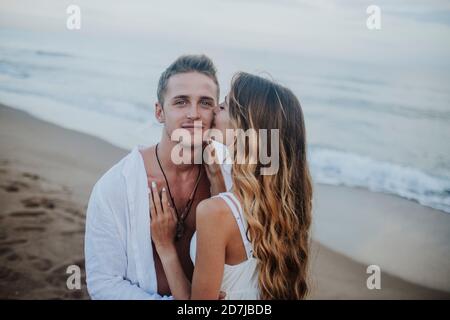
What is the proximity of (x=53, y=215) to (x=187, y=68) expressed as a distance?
3.94 ft

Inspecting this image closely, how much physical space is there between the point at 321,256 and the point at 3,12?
2303 mm

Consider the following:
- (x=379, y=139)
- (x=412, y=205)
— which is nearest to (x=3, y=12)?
(x=379, y=139)

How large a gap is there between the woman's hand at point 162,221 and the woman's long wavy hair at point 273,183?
478mm

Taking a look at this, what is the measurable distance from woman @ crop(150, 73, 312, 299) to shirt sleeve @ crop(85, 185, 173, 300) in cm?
22

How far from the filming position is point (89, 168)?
2848 millimetres

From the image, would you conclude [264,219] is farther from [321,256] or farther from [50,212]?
[50,212]

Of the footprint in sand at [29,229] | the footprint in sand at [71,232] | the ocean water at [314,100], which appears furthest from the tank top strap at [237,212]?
the footprint in sand at [29,229]

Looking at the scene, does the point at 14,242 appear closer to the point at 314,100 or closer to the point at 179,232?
the point at 179,232

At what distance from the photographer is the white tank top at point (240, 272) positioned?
2.10 m

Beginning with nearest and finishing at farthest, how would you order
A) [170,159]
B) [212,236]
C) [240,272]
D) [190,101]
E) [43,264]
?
1. [212,236]
2. [240,272]
3. [190,101]
4. [170,159]
5. [43,264]

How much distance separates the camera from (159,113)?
8.51ft

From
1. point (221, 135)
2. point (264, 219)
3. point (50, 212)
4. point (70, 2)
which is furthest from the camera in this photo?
point (50, 212)

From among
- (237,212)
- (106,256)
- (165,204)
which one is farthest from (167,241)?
(237,212)

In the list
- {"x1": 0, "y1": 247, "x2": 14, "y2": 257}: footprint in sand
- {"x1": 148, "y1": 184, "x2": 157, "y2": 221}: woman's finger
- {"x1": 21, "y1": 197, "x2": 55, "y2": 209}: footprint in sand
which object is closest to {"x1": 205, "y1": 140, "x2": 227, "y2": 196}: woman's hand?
{"x1": 148, "y1": 184, "x2": 157, "y2": 221}: woman's finger
